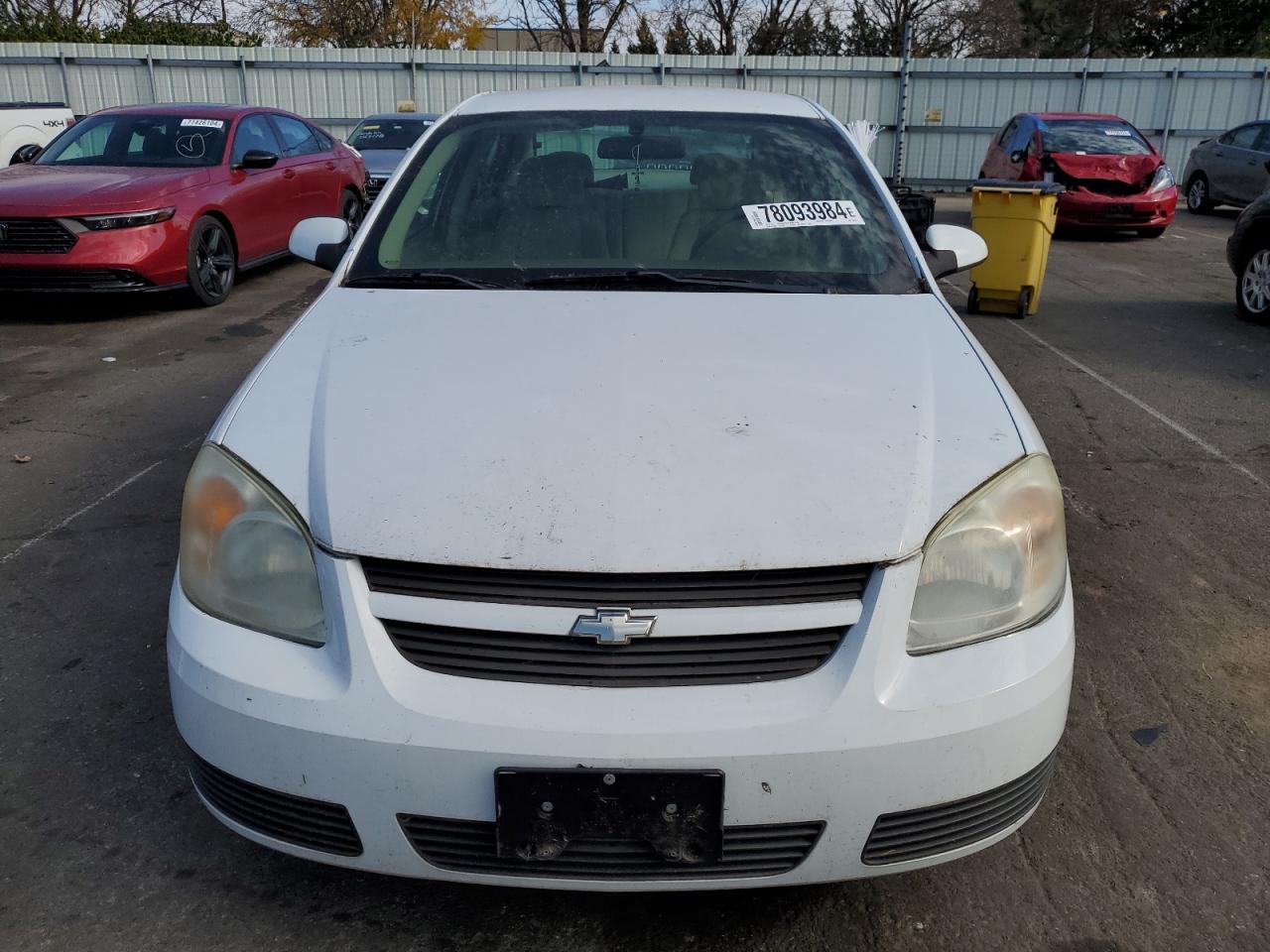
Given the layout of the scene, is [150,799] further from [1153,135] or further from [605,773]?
[1153,135]

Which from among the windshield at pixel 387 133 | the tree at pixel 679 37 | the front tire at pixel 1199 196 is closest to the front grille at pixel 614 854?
the windshield at pixel 387 133

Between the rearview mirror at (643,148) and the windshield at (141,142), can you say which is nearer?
the rearview mirror at (643,148)

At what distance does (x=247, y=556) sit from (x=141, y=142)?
8.27 meters

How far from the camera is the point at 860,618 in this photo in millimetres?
1812

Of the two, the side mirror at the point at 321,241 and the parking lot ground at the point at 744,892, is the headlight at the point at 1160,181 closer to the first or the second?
the parking lot ground at the point at 744,892

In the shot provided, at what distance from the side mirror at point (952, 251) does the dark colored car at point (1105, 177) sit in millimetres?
9974

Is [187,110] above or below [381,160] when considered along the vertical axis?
above

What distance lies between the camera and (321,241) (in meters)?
3.45

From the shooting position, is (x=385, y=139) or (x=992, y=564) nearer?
(x=992, y=564)

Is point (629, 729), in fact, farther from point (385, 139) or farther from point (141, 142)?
point (385, 139)

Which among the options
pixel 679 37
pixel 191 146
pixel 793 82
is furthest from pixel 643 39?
pixel 191 146

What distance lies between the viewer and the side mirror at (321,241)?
3449mm

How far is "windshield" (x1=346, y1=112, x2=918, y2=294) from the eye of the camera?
113 inches

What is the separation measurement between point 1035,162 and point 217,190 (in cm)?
975
